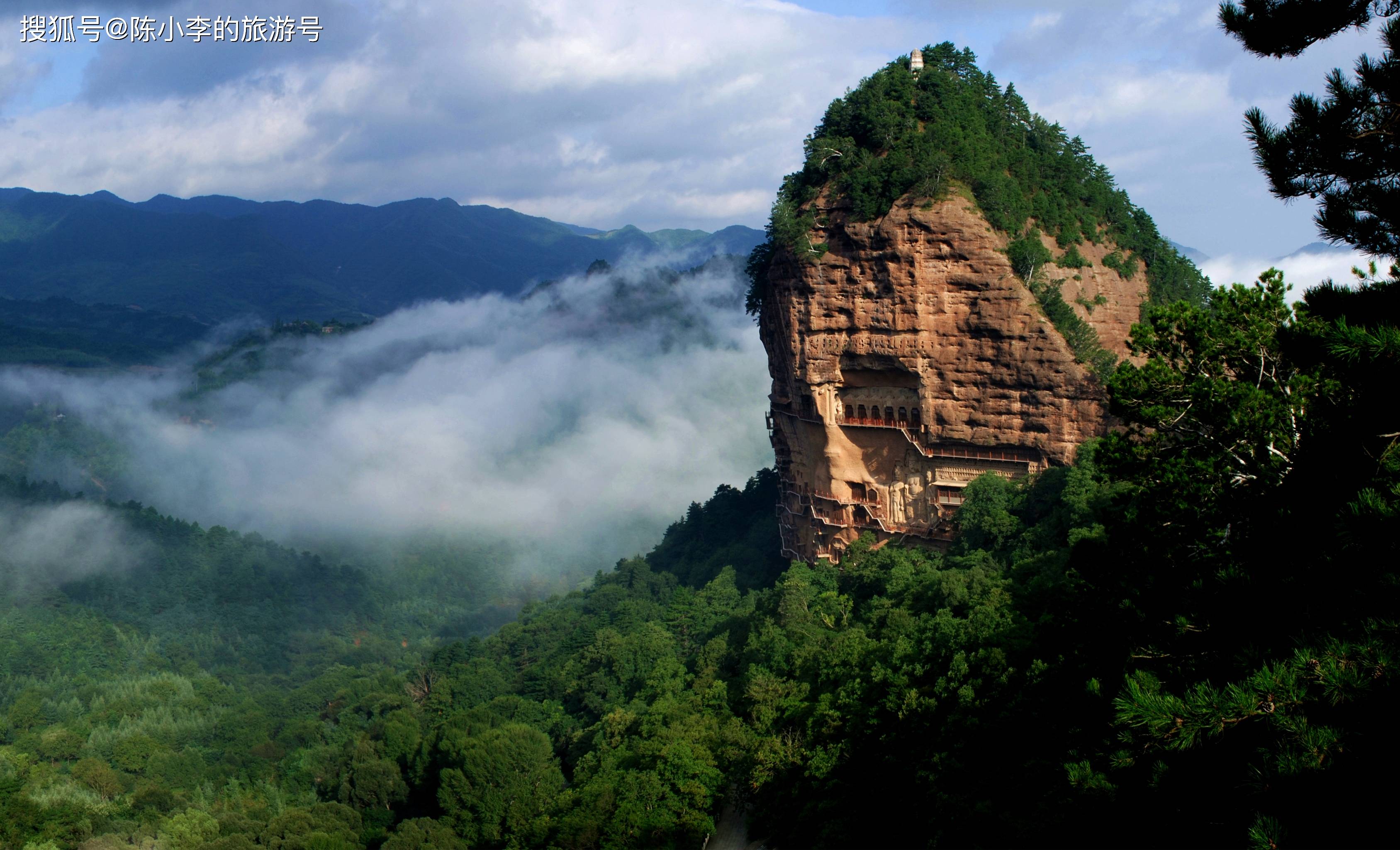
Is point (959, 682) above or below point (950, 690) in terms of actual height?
above

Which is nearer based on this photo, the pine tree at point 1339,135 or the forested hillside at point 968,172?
the pine tree at point 1339,135

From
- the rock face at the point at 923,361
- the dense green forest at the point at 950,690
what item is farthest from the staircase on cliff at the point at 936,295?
the dense green forest at the point at 950,690

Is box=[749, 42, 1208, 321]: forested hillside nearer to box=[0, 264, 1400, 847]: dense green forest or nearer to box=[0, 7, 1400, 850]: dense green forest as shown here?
box=[0, 7, 1400, 850]: dense green forest

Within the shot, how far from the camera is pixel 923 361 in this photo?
130 feet

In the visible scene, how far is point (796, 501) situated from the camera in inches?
1877

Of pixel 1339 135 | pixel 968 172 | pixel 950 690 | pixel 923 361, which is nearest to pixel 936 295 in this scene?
pixel 923 361

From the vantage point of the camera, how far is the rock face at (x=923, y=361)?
125 feet

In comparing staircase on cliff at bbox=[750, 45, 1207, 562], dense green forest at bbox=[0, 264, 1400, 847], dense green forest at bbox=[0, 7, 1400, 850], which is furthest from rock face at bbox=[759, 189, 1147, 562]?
dense green forest at bbox=[0, 264, 1400, 847]

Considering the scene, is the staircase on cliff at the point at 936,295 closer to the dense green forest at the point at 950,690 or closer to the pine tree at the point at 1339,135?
the dense green forest at the point at 950,690

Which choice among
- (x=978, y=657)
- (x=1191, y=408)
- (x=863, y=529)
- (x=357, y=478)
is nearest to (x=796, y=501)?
(x=863, y=529)

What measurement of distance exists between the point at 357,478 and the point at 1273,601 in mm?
150338

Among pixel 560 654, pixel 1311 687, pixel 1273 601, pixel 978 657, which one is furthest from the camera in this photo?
pixel 560 654

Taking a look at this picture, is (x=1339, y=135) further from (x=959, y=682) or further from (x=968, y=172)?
(x=968, y=172)

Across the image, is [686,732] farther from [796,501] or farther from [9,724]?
[9,724]
